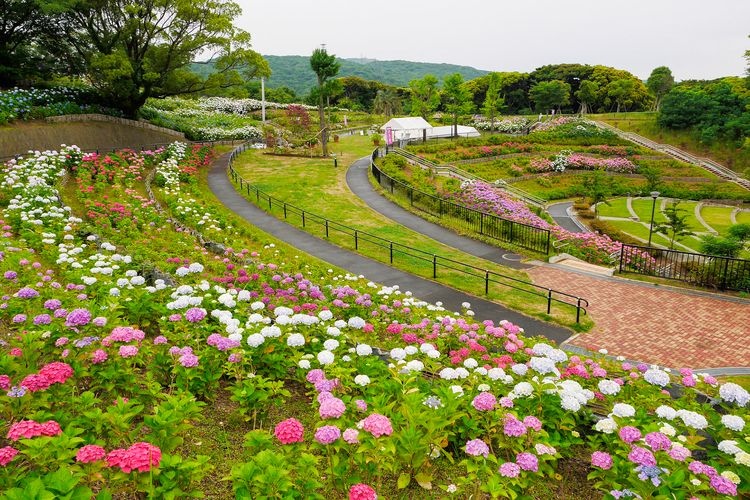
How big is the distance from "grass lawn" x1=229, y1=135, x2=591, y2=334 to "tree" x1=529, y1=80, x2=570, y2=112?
48833 millimetres

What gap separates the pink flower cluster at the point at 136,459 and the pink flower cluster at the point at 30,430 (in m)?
0.67

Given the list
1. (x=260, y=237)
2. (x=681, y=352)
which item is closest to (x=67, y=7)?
(x=260, y=237)

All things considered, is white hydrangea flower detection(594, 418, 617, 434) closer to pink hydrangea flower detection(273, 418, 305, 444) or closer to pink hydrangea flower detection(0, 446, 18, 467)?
pink hydrangea flower detection(273, 418, 305, 444)

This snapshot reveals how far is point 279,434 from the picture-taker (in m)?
4.02

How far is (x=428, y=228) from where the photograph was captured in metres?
22.2

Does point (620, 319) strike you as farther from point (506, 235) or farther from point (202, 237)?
point (202, 237)

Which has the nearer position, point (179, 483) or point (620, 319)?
point (179, 483)

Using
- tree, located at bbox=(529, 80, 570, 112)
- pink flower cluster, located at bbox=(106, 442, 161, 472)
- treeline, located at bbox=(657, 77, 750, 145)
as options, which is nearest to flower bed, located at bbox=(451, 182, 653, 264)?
pink flower cluster, located at bbox=(106, 442, 161, 472)

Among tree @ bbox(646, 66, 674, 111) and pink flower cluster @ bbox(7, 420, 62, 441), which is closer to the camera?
pink flower cluster @ bbox(7, 420, 62, 441)

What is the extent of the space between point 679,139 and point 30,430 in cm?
6094

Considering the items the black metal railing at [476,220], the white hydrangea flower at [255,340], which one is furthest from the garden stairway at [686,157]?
the white hydrangea flower at [255,340]

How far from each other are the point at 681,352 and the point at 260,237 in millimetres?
14086

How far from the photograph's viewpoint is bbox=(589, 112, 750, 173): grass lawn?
4475 cm

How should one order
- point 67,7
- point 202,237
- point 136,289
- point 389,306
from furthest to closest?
point 67,7 < point 202,237 < point 389,306 < point 136,289
